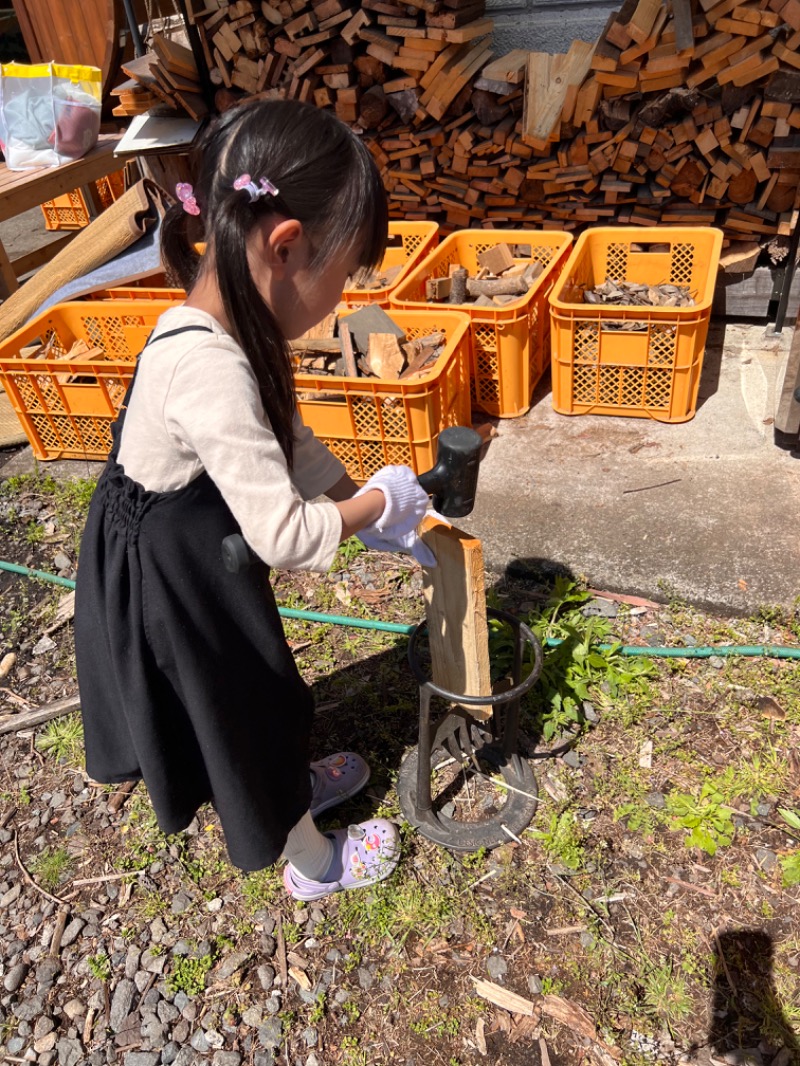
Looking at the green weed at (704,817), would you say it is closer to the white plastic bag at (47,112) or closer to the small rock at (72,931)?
the small rock at (72,931)

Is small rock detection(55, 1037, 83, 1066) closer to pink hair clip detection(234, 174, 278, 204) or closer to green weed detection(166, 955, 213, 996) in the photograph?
green weed detection(166, 955, 213, 996)

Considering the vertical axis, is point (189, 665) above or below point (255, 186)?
below

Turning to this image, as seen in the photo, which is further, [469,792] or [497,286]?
[497,286]

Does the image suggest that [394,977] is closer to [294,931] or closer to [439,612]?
[294,931]

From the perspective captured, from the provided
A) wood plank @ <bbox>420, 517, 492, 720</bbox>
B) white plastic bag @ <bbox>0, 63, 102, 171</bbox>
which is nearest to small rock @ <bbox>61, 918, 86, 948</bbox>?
wood plank @ <bbox>420, 517, 492, 720</bbox>

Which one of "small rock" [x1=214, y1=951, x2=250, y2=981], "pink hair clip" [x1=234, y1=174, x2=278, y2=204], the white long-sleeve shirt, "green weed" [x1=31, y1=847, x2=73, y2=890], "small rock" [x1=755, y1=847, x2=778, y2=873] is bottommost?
"green weed" [x1=31, y1=847, x2=73, y2=890]

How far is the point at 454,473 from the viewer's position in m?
1.64

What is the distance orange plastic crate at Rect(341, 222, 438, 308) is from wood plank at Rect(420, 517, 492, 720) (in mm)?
2396

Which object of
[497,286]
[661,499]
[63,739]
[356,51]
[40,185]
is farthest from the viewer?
[40,185]

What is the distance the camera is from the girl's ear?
4.56ft

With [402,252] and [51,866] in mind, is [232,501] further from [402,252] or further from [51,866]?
[402,252]

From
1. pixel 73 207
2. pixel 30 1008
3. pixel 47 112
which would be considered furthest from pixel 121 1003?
pixel 73 207

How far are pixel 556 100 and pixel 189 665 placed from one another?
376cm

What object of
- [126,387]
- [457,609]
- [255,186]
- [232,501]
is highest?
[255,186]
